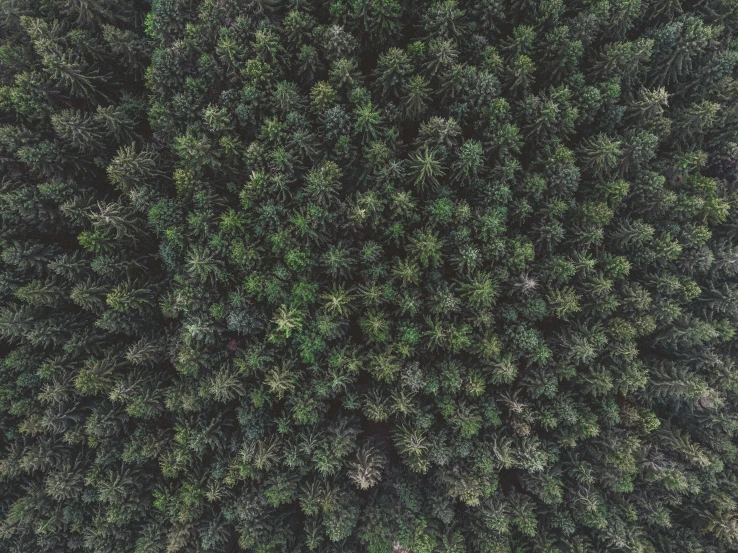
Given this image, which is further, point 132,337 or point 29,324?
point 132,337

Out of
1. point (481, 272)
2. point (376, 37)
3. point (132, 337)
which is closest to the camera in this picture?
point (376, 37)

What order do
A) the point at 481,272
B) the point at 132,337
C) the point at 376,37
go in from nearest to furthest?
the point at 376,37
the point at 481,272
the point at 132,337

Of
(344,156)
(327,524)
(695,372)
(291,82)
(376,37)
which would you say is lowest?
(327,524)

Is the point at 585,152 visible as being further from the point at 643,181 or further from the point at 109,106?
the point at 109,106

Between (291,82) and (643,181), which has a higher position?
(291,82)

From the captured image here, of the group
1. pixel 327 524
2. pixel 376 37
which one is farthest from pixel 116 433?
pixel 376 37

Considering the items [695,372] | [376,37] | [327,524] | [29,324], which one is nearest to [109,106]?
[29,324]

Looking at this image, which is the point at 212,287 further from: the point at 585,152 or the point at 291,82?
the point at 585,152
